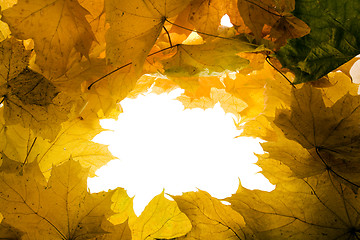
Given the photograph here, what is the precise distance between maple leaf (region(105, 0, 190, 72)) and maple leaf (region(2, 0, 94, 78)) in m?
0.06

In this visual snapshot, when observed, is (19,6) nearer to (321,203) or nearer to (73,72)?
(73,72)

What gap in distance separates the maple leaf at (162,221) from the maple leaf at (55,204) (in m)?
0.07

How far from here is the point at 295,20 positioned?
55 centimetres

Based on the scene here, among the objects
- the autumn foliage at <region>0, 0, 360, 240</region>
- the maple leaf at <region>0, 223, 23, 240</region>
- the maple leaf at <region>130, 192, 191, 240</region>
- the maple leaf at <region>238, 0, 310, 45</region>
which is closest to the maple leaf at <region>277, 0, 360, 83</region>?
the autumn foliage at <region>0, 0, 360, 240</region>

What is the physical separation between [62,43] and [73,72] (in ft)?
0.21

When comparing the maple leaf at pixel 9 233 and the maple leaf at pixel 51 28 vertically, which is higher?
the maple leaf at pixel 51 28

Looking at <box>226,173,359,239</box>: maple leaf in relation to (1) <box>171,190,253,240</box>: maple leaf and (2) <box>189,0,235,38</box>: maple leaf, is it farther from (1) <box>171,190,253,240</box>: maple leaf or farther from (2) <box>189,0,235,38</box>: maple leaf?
(2) <box>189,0,235,38</box>: maple leaf

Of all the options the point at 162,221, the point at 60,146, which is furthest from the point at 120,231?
the point at 60,146

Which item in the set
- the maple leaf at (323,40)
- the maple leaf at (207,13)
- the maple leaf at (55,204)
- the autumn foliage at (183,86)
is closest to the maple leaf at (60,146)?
the autumn foliage at (183,86)

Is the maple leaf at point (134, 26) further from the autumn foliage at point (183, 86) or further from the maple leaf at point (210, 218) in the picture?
the maple leaf at point (210, 218)

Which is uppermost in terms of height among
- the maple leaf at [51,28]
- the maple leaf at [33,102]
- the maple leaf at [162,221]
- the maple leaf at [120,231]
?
the maple leaf at [51,28]

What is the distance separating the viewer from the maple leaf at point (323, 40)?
1.32 feet

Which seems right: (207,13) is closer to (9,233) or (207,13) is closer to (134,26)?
(134,26)

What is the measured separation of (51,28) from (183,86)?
235mm
